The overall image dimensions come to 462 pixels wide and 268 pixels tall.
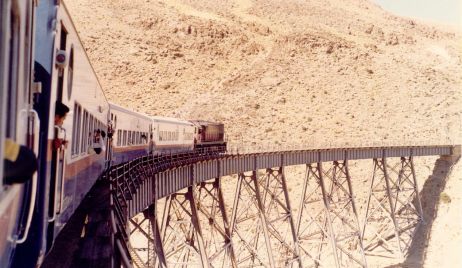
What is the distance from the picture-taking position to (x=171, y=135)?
80.1 ft

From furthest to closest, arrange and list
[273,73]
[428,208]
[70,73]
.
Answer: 1. [273,73]
2. [428,208]
3. [70,73]

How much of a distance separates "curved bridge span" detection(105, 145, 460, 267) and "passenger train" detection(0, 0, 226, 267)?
145cm

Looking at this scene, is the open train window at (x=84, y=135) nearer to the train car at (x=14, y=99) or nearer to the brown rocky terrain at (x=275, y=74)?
the train car at (x=14, y=99)

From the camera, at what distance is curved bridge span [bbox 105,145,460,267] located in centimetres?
1403

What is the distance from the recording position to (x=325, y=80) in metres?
58.6

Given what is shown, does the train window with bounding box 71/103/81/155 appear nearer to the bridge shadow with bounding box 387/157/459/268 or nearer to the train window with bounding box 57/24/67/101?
the train window with bounding box 57/24/67/101

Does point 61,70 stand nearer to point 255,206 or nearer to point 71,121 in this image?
point 71,121

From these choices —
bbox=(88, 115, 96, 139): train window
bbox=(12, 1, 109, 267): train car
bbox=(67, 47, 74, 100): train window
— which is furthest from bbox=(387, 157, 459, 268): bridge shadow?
bbox=(67, 47, 74, 100): train window

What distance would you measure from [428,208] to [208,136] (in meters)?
16.4

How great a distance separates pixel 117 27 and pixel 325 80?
27145 mm

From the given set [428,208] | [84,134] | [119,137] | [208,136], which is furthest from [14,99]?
[428,208]

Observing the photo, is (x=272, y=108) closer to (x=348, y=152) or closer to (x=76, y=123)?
(x=348, y=152)

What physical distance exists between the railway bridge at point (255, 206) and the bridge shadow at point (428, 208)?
29cm

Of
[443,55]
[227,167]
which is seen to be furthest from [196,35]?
[227,167]
